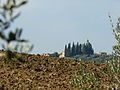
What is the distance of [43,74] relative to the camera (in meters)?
28.2

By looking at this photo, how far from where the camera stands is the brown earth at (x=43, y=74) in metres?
25.0

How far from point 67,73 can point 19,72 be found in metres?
3.66

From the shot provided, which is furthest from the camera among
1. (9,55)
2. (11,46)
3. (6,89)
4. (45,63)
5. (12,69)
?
(45,63)

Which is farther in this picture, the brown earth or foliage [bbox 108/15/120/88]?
the brown earth

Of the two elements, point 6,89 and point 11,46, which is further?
point 6,89

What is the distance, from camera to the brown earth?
81.9ft

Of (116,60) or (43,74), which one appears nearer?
(116,60)

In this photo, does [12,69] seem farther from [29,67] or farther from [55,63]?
[55,63]

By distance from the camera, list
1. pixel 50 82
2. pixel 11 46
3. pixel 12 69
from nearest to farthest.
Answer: pixel 11 46, pixel 50 82, pixel 12 69

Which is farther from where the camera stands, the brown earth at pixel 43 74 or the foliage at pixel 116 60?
the brown earth at pixel 43 74

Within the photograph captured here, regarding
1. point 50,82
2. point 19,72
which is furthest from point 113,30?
point 19,72

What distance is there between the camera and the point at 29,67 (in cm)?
2959

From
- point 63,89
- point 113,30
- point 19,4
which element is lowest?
point 63,89

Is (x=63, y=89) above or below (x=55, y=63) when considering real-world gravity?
below
